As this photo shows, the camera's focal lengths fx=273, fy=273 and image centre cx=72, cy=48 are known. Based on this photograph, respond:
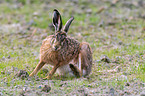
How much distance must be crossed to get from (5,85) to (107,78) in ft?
7.13

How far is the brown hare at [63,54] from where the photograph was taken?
578 centimetres

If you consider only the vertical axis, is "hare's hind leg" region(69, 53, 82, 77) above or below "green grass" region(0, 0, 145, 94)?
below

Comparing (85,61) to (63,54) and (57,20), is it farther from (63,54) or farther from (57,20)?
(57,20)

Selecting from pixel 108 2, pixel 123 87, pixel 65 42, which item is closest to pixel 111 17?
pixel 108 2

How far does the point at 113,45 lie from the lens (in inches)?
336

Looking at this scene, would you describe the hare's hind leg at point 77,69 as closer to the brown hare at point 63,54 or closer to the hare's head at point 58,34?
the brown hare at point 63,54

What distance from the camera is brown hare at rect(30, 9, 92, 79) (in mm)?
5780

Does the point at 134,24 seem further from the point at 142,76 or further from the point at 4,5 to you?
the point at 4,5

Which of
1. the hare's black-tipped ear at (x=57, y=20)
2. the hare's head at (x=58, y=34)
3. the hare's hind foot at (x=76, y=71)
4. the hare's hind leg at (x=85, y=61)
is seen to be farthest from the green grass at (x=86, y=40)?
the hare's black-tipped ear at (x=57, y=20)

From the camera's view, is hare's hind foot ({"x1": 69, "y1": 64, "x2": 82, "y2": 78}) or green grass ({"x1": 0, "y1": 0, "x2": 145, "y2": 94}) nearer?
green grass ({"x1": 0, "y1": 0, "x2": 145, "y2": 94})

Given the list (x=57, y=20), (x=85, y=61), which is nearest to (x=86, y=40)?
(x=85, y=61)

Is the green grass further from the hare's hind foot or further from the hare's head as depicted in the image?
the hare's head

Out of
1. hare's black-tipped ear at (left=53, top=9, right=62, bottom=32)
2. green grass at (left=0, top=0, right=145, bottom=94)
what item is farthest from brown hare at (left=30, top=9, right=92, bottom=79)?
green grass at (left=0, top=0, right=145, bottom=94)

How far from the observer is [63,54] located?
19.6 ft
